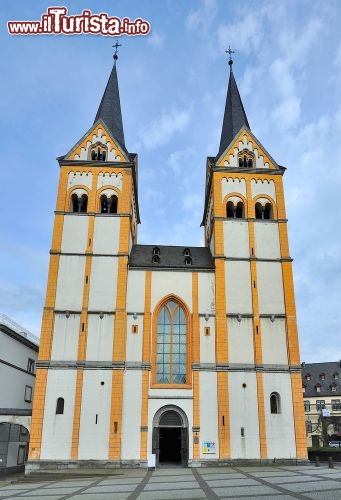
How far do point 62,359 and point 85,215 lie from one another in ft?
40.8

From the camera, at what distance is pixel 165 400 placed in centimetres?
3181

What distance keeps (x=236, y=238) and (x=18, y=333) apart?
20.9 metres

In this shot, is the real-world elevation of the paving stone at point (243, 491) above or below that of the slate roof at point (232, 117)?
below

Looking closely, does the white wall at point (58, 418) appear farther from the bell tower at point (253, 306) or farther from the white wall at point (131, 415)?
the bell tower at point (253, 306)

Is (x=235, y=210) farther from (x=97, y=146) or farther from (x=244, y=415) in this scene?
(x=244, y=415)

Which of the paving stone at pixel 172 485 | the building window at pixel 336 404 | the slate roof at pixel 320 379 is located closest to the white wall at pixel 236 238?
the paving stone at pixel 172 485

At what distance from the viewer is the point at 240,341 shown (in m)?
33.6

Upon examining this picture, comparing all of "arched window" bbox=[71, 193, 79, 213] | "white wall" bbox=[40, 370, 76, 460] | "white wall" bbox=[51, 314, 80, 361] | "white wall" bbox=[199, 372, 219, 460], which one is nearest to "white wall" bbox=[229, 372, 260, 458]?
"white wall" bbox=[199, 372, 219, 460]

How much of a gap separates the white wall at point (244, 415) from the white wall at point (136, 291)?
895 cm

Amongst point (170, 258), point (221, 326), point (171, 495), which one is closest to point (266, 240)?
point (170, 258)

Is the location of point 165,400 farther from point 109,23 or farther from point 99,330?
point 109,23

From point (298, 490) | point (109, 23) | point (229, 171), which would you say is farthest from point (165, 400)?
point (109, 23)

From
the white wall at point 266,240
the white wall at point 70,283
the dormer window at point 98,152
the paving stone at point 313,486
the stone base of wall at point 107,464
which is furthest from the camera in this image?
the dormer window at point 98,152

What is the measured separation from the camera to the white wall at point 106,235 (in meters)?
36.0
